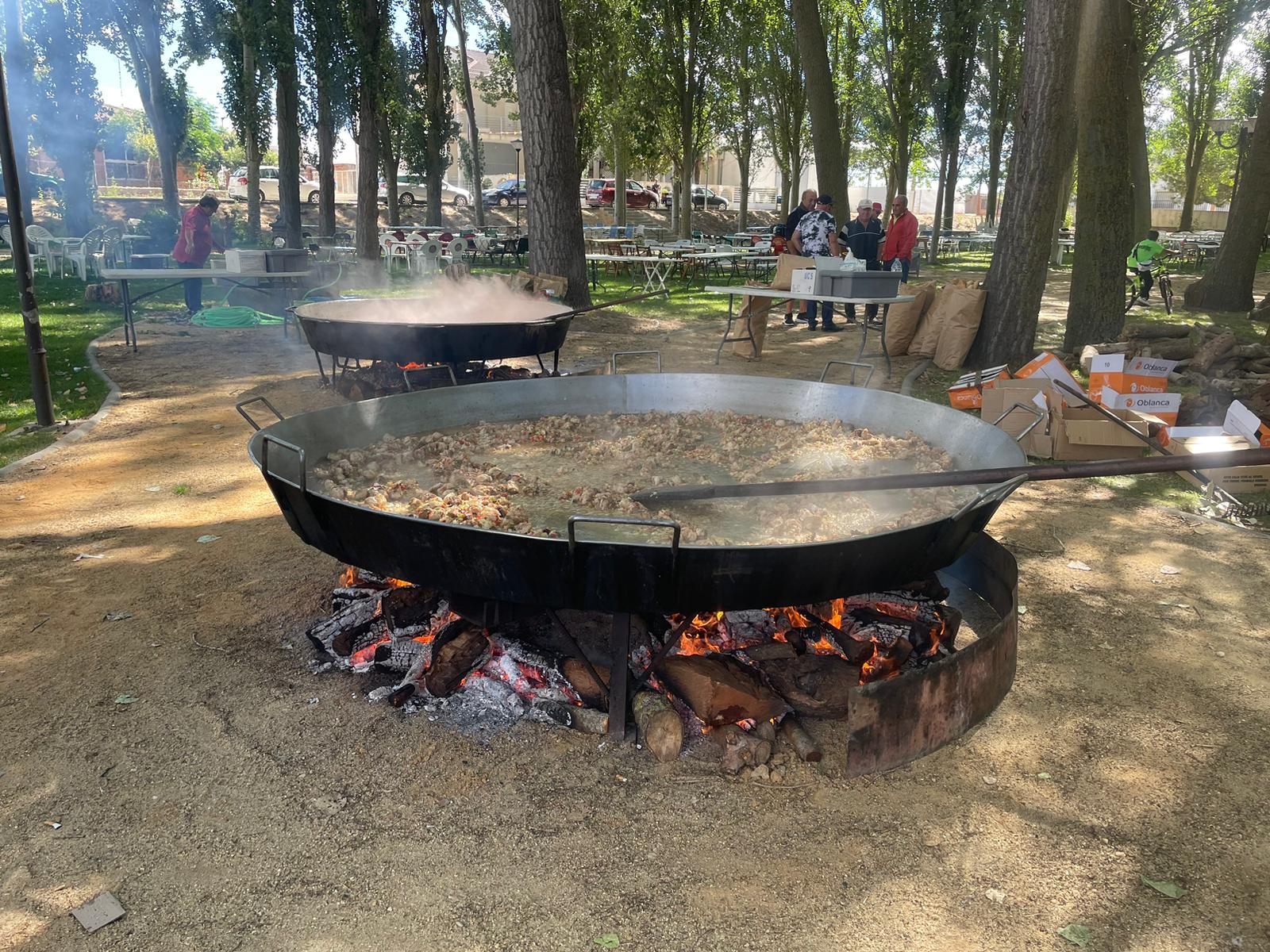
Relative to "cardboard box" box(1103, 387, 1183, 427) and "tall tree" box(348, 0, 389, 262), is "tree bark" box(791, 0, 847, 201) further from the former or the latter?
"cardboard box" box(1103, 387, 1183, 427)

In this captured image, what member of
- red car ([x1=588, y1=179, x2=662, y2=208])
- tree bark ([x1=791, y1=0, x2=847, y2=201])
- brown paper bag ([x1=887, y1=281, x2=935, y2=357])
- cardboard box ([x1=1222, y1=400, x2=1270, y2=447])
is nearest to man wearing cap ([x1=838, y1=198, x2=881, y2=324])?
tree bark ([x1=791, y1=0, x2=847, y2=201])

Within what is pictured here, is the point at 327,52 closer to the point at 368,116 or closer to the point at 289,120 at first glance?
the point at 368,116

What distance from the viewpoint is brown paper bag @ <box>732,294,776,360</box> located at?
32.1 ft

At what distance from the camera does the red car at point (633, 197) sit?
4041 cm

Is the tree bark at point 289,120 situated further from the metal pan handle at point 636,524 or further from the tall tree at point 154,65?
the metal pan handle at point 636,524

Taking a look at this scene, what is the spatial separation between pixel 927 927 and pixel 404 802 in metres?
1.46

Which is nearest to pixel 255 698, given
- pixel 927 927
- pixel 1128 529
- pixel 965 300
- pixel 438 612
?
pixel 438 612

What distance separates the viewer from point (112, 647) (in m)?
3.46

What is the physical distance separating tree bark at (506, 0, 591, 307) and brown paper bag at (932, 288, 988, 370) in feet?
13.3

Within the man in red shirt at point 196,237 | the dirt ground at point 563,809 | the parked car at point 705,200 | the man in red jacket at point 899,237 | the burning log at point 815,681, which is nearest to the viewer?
the dirt ground at point 563,809

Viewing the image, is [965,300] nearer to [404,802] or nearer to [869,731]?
[869,731]

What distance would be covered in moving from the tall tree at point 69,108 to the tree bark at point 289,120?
29.9ft

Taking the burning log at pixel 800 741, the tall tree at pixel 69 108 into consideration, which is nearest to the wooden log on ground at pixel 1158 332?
the burning log at pixel 800 741

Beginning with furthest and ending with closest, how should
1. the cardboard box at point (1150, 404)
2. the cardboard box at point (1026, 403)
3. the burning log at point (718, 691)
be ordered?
the cardboard box at point (1150, 404), the cardboard box at point (1026, 403), the burning log at point (718, 691)
